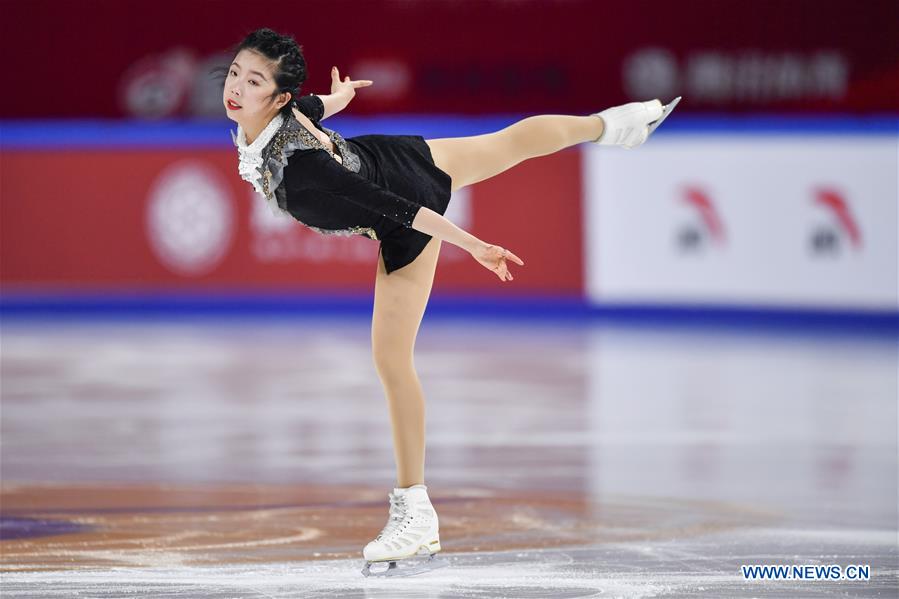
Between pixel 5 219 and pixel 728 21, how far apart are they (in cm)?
638

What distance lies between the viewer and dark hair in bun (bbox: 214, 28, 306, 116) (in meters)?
3.77

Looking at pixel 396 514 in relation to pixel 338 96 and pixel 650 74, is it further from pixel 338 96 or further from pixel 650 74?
pixel 650 74

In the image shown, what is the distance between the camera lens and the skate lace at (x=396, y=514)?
3.99m

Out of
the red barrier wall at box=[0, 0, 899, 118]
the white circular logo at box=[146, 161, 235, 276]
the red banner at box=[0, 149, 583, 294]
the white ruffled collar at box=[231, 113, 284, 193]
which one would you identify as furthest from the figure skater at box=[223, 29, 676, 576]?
the red barrier wall at box=[0, 0, 899, 118]

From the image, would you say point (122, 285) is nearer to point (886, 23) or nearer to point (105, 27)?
point (105, 27)

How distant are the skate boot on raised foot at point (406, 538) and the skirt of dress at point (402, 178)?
68 cm

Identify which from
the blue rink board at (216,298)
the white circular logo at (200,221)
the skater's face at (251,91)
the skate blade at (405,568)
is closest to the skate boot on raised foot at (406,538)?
the skate blade at (405,568)

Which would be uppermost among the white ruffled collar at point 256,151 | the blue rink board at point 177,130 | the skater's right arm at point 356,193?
the blue rink board at point 177,130

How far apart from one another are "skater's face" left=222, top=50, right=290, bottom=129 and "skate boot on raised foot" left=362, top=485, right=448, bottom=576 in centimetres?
117

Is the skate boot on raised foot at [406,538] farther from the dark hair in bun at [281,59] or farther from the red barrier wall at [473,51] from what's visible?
the red barrier wall at [473,51]

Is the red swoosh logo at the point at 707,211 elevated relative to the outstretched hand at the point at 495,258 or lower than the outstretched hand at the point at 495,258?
elevated

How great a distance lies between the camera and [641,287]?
10.8 m

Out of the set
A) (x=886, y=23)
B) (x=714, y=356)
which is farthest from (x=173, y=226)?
(x=886, y=23)

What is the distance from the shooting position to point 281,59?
149 inches
